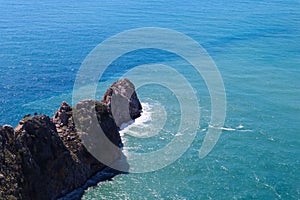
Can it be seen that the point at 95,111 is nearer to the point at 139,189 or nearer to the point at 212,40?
the point at 139,189

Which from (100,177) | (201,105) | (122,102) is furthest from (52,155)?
(201,105)

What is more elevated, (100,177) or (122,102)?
(122,102)

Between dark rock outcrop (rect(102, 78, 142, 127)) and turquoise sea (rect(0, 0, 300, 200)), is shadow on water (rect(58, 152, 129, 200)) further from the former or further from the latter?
dark rock outcrop (rect(102, 78, 142, 127))

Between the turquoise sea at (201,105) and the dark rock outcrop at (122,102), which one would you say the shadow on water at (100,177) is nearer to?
the turquoise sea at (201,105)

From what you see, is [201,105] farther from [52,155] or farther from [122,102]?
[52,155]

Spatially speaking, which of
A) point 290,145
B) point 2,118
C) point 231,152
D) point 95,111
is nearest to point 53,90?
point 2,118

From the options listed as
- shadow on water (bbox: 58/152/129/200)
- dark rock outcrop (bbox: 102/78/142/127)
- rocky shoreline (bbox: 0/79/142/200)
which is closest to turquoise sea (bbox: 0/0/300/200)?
shadow on water (bbox: 58/152/129/200)
